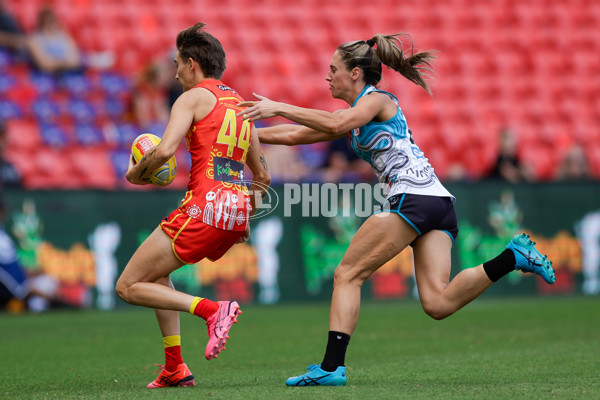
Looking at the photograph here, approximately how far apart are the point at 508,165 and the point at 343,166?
2.45 m

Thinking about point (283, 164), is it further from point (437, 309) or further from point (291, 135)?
point (437, 309)

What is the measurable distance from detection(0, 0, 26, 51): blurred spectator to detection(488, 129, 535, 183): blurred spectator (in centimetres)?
720

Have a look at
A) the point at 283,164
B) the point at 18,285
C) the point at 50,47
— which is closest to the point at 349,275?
the point at 18,285

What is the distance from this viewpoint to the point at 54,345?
7809 mm

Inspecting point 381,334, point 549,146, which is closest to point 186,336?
point 381,334

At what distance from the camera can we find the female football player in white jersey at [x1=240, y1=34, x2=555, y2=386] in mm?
5270

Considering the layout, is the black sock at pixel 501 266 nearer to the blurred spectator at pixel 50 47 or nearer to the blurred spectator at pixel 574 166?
the blurred spectator at pixel 574 166

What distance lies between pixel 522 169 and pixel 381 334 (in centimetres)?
541

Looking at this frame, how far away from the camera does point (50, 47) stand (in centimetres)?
1297

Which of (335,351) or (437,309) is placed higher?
(437,309)

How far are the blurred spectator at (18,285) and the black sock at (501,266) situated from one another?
693 centimetres

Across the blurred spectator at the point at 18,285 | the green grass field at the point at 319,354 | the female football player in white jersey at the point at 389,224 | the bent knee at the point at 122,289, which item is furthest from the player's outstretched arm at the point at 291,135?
the blurred spectator at the point at 18,285

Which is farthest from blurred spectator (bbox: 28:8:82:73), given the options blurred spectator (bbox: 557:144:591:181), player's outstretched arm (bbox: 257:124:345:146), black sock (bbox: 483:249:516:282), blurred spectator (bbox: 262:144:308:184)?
black sock (bbox: 483:249:516:282)

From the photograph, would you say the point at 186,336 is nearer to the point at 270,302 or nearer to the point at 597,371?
the point at 270,302
